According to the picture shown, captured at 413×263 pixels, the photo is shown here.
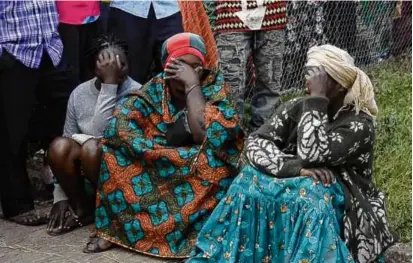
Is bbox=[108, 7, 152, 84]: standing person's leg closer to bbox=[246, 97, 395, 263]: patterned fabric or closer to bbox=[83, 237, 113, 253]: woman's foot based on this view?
bbox=[83, 237, 113, 253]: woman's foot

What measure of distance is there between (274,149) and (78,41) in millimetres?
1856

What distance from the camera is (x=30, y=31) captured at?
440 centimetres

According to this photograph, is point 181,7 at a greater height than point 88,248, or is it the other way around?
point 181,7

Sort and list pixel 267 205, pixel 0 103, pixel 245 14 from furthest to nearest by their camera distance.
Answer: pixel 245 14 → pixel 0 103 → pixel 267 205

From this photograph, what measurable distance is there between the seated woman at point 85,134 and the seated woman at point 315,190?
0.90m

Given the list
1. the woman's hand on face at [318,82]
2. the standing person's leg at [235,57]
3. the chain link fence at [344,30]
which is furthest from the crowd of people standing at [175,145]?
the chain link fence at [344,30]

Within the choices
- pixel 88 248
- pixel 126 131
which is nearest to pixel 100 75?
pixel 126 131

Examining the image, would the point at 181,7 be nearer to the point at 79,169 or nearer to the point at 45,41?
the point at 45,41

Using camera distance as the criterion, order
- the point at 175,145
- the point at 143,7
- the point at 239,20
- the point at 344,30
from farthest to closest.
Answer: the point at 344,30 < the point at 239,20 < the point at 143,7 < the point at 175,145

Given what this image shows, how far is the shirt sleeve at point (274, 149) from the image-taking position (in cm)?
356

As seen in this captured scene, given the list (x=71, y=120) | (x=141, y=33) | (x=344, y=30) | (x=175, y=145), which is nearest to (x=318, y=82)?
(x=175, y=145)

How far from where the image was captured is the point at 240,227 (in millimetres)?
3590

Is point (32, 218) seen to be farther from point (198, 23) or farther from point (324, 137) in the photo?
point (324, 137)

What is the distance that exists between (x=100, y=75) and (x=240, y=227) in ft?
4.13
